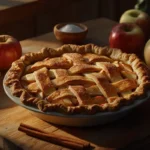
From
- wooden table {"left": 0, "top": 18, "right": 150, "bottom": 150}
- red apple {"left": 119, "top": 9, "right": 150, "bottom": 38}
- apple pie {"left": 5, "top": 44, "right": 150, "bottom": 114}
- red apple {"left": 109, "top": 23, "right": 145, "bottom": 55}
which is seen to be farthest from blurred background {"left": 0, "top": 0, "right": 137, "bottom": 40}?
wooden table {"left": 0, "top": 18, "right": 150, "bottom": 150}

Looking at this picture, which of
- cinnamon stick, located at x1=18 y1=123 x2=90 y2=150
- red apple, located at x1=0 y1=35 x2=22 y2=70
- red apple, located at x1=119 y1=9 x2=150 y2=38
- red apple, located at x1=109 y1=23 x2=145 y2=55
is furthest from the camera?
red apple, located at x1=119 y1=9 x2=150 y2=38

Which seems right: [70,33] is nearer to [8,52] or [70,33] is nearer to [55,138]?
[8,52]

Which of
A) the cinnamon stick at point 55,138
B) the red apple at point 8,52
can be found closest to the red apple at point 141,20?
the red apple at point 8,52

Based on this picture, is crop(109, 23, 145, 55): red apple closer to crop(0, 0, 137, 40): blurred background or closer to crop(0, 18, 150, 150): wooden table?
crop(0, 18, 150, 150): wooden table

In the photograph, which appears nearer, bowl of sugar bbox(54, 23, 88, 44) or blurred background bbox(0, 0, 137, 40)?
bowl of sugar bbox(54, 23, 88, 44)

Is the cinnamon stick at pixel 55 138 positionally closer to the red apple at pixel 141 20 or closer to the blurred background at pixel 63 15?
the red apple at pixel 141 20

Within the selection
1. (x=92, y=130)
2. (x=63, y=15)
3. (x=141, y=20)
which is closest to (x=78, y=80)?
(x=92, y=130)

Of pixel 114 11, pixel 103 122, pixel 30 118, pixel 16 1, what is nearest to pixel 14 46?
pixel 30 118
